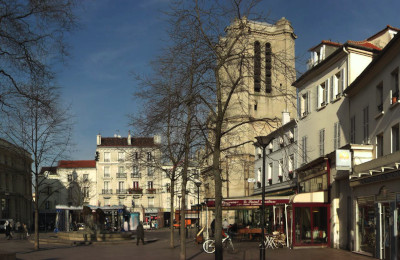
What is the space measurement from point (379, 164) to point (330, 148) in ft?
29.2

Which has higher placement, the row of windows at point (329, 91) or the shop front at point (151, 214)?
the row of windows at point (329, 91)

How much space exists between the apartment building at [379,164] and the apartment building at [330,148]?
118 cm

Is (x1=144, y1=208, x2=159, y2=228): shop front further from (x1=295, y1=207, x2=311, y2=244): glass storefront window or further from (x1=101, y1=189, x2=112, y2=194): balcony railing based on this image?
(x1=295, y1=207, x2=311, y2=244): glass storefront window

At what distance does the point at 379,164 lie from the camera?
18844 mm

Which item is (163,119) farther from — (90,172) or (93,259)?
(90,172)

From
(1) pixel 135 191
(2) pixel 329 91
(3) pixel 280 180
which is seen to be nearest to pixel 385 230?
(2) pixel 329 91

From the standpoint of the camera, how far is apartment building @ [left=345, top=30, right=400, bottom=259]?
17.9 metres

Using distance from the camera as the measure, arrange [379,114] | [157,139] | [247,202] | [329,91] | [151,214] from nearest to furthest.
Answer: [379,114] → [157,139] → [247,202] → [329,91] → [151,214]

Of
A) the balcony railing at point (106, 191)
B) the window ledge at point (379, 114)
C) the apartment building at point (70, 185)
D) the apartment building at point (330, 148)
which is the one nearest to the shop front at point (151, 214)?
the balcony railing at point (106, 191)

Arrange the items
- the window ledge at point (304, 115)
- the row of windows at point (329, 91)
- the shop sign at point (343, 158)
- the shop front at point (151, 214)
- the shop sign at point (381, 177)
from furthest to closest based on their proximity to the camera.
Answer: the shop front at point (151, 214) → the window ledge at point (304, 115) → the row of windows at point (329, 91) → the shop sign at point (343, 158) → the shop sign at point (381, 177)

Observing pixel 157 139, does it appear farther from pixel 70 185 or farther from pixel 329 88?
pixel 70 185

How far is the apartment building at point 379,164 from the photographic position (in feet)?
58.6

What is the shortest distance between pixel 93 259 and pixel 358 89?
14.1 m

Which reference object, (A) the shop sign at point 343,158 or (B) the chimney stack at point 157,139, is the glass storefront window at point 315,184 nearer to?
(A) the shop sign at point 343,158
